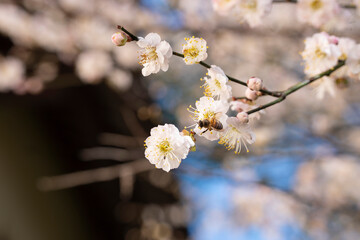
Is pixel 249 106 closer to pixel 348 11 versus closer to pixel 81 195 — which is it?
pixel 348 11

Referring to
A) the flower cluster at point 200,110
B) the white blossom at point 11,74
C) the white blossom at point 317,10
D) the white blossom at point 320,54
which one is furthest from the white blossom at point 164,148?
the white blossom at point 11,74

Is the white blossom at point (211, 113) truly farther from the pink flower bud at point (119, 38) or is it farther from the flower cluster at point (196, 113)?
the pink flower bud at point (119, 38)

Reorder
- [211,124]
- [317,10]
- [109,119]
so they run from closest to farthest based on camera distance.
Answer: [211,124] → [317,10] → [109,119]

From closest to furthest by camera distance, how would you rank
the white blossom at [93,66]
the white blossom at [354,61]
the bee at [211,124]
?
1. the bee at [211,124]
2. the white blossom at [354,61]
3. the white blossom at [93,66]

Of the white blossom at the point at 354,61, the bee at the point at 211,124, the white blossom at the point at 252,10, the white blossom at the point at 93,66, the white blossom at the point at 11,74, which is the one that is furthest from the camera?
the white blossom at the point at 11,74

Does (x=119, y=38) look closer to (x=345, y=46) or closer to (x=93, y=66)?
(x=345, y=46)

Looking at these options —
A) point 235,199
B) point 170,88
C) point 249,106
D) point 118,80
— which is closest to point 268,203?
point 235,199

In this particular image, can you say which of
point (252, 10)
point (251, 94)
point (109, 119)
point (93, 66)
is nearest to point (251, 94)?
point (251, 94)
